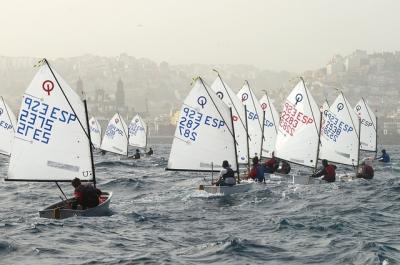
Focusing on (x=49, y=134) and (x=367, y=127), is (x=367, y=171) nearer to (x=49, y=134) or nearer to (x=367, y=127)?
(x=49, y=134)

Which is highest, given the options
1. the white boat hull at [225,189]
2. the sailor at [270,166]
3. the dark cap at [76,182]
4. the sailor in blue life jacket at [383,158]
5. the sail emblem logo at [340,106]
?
the sail emblem logo at [340,106]

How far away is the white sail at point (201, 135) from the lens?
3756 centimetres

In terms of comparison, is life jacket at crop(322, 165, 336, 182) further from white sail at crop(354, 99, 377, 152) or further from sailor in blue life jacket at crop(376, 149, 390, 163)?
white sail at crop(354, 99, 377, 152)

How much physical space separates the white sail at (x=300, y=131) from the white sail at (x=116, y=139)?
137 feet

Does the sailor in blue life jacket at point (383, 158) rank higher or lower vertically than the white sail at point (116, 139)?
lower

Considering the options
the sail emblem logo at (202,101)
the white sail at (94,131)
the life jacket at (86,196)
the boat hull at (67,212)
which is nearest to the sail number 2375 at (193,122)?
the sail emblem logo at (202,101)

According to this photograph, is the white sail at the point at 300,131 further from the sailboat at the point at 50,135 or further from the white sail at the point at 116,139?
the white sail at the point at 116,139

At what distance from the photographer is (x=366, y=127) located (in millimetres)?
78625

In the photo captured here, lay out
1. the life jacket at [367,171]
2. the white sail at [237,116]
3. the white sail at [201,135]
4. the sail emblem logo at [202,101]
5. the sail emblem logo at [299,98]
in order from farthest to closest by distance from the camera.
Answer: the white sail at [237,116] < the sail emblem logo at [299,98] < the life jacket at [367,171] < the sail emblem logo at [202,101] < the white sail at [201,135]

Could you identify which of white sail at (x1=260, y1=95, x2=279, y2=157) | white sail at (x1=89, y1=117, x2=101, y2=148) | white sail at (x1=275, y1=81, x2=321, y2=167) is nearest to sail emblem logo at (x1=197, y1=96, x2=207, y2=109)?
white sail at (x1=275, y1=81, x2=321, y2=167)


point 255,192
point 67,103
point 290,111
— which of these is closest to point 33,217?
point 67,103

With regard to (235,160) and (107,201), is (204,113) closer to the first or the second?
(235,160)

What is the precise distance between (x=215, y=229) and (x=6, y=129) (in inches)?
Answer: 1769

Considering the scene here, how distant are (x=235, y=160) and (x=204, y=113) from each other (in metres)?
3.31
